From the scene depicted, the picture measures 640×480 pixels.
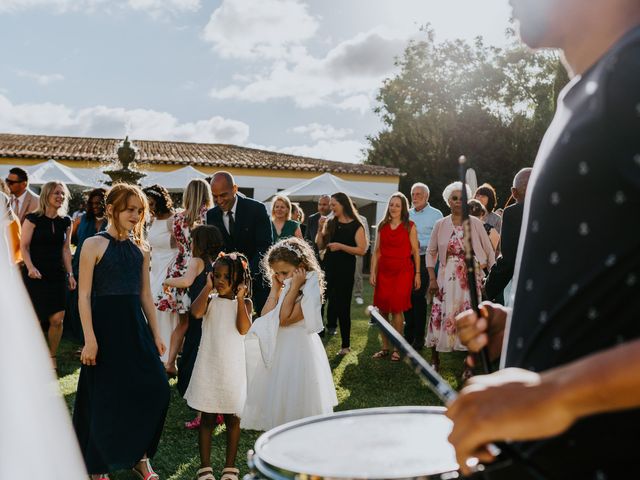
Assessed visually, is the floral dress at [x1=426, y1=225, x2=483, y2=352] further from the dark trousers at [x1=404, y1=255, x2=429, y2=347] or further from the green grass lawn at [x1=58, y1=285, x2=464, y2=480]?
the dark trousers at [x1=404, y1=255, x2=429, y2=347]

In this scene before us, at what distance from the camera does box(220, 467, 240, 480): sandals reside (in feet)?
14.9

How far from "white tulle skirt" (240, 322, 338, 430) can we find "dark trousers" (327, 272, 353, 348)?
3314 millimetres

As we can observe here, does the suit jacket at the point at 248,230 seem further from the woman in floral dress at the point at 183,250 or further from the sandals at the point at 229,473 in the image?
the sandals at the point at 229,473

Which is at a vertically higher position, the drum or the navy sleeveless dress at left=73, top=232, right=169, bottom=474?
the drum

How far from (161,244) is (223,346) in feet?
9.77

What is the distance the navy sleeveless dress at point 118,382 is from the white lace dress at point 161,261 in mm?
3085

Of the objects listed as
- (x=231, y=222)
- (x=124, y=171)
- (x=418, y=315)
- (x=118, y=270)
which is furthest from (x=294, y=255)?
(x=124, y=171)

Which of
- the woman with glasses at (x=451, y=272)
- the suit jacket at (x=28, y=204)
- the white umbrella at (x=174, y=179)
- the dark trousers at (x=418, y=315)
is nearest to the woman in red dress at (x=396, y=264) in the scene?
the dark trousers at (x=418, y=315)

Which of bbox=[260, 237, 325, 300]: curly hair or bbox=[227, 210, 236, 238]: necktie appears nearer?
bbox=[260, 237, 325, 300]: curly hair

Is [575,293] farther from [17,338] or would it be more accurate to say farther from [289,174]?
[289,174]

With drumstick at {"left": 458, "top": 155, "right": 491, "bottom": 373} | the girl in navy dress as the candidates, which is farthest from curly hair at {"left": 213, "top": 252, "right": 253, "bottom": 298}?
drumstick at {"left": 458, "top": 155, "right": 491, "bottom": 373}

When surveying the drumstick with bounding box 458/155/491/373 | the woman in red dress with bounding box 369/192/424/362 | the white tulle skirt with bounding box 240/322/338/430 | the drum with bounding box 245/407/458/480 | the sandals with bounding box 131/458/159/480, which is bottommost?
the sandals with bounding box 131/458/159/480

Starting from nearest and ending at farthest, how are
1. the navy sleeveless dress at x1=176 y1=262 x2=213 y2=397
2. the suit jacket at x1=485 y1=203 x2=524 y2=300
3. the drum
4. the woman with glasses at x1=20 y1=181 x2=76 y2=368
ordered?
the drum
the suit jacket at x1=485 y1=203 x2=524 y2=300
the navy sleeveless dress at x1=176 y1=262 x2=213 y2=397
the woman with glasses at x1=20 y1=181 x2=76 y2=368

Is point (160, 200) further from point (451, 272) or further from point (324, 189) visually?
point (324, 189)
